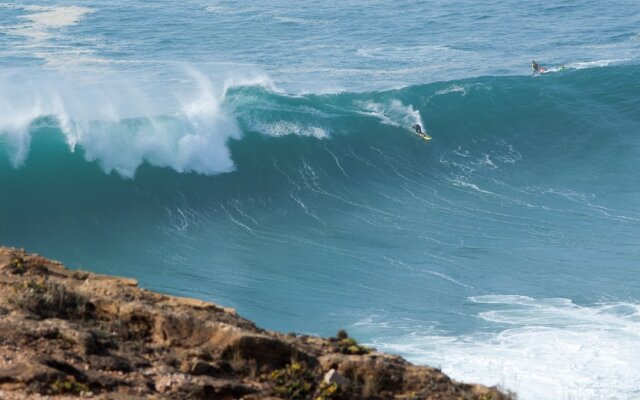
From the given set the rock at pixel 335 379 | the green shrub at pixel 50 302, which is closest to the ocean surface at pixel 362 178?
the rock at pixel 335 379

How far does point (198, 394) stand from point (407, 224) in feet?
56.7

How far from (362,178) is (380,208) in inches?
105

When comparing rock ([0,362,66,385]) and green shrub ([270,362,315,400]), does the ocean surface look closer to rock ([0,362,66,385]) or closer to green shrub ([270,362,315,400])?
green shrub ([270,362,315,400])

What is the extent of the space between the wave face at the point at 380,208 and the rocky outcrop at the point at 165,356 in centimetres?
710

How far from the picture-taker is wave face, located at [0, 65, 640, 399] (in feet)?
59.2

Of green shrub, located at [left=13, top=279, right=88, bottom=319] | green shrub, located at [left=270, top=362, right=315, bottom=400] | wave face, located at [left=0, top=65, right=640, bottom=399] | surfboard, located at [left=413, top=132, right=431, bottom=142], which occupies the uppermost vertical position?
surfboard, located at [left=413, top=132, right=431, bottom=142]

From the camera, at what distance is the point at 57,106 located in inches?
1172

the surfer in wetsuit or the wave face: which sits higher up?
the surfer in wetsuit

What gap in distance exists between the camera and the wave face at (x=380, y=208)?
59.2 ft

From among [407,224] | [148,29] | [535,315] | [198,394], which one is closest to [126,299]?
[198,394]

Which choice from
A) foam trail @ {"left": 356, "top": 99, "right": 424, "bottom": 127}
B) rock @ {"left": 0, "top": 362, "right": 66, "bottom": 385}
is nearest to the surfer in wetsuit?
foam trail @ {"left": 356, "top": 99, "right": 424, "bottom": 127}

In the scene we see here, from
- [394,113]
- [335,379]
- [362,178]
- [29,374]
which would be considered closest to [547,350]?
[335,379]

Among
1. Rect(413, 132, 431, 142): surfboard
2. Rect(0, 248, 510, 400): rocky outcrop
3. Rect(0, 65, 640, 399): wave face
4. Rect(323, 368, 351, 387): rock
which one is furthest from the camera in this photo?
Rect(413, 132, 431, 142): surfboard

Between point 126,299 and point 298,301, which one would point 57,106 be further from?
point 126,299
